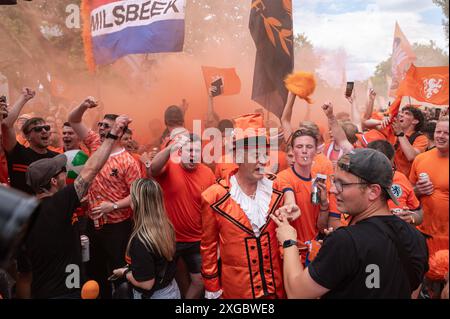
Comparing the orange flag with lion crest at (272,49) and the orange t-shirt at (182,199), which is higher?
the orange flag with lion crest at (272,49)

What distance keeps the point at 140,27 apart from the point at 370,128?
3.39m

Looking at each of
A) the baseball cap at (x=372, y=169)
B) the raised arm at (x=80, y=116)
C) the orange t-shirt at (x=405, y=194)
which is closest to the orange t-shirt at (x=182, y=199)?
the raised arm at (x=80, y=116)

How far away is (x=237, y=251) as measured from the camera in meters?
2.96

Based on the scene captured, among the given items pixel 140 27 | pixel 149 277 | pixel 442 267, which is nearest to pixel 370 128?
pixel 442 267

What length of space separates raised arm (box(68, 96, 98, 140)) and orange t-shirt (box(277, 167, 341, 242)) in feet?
5.83

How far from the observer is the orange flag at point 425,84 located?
4777 mm

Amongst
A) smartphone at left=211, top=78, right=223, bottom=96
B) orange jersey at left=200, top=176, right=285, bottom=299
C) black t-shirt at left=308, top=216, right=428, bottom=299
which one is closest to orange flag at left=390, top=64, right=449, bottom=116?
smartphone at left=211, top=78, right=223, bottom=96

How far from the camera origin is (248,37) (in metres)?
8.95

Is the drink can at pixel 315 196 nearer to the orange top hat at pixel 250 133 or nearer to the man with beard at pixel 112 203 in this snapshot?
the orange top hat at pixel 250 133

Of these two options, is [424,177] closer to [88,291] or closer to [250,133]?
[250,133]

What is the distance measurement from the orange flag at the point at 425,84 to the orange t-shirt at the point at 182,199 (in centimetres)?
270

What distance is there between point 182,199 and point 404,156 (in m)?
2.76

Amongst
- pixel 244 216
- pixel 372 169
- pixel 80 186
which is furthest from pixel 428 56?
pixel 80 186
